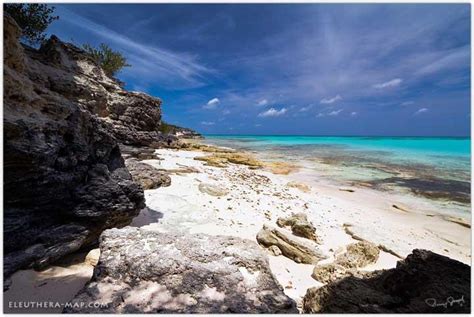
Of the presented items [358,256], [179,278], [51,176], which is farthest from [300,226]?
[51,176]

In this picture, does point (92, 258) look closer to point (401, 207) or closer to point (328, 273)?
point (328, 273)

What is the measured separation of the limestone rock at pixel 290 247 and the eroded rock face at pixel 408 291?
4.90 feet

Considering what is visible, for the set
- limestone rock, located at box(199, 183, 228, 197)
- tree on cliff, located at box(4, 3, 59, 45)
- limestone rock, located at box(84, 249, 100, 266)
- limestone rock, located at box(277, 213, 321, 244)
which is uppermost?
tree on cliff, located at box(4, 3, 59, 45)

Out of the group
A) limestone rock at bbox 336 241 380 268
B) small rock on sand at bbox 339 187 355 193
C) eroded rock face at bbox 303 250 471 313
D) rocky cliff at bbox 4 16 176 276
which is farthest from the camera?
small rock on sand at bbox 339 187 355 193

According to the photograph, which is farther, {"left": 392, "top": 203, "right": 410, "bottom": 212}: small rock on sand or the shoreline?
{"left": 392, "top": 203, "right": 410, "bottom": 212}: small rock on sand

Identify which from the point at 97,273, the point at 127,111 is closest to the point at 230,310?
the point at 97,273

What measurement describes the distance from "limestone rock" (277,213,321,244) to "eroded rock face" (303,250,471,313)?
2530 mm

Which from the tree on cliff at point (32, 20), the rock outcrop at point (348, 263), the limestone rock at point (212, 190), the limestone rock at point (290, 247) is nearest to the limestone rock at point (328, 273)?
the rock outcrop at point (348, 263)

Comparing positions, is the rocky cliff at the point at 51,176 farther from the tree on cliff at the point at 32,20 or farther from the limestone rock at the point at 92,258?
the tree on cliff at the point at 32,20

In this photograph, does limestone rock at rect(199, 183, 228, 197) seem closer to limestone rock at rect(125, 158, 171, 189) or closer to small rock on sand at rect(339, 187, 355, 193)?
limestone rock at rect(125, 158, 171, 189)

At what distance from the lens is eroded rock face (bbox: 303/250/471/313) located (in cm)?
274

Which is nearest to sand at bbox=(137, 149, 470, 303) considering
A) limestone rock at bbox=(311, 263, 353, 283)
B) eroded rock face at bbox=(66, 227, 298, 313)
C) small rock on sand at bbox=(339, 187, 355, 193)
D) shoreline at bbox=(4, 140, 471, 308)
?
shoreline at bbox=(4, 140, 471, 308)

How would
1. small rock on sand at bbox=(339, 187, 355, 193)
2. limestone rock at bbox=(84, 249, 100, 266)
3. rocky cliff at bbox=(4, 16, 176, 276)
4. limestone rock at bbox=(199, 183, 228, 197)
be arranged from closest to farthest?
rocky cliff at bbox=(4, 16, 176, 276)
limestone rock at bbox=(84, 249, 100, 266)
limestone rock at bbox=(199, 183, 228, 197)
small rock on sand at bbox=(339, 187, 355, 193)

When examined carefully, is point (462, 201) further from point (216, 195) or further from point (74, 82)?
point (74, 82)
